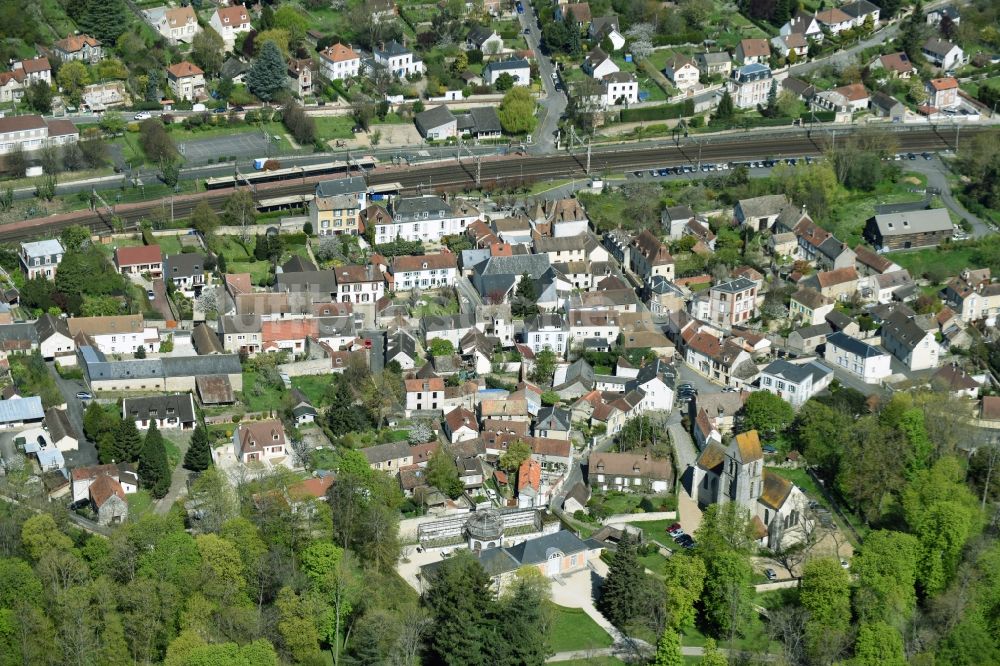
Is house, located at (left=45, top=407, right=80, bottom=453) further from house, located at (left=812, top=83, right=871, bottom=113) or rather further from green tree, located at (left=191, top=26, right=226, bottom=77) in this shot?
house, located at (left=812, top=83, right=871, bottom=113)

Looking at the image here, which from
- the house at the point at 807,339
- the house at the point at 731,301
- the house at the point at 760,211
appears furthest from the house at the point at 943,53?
the house at the point at 807,339

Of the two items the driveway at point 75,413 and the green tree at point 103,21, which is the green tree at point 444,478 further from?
the green tree at point 103,21

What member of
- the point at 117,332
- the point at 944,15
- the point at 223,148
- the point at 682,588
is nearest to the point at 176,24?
the point at 223,148

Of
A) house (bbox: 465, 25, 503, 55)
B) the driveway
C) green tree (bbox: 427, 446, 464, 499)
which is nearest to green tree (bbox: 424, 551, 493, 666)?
green tree (bbox: 427, 446, 464, 499)

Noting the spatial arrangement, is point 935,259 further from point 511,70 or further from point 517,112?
point 511,70

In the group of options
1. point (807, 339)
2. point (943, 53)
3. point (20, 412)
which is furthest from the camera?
point (943, 53)

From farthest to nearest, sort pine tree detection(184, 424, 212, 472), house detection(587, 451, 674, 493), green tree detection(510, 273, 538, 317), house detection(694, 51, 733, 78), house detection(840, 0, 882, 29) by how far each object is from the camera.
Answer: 1. house detection(840, 0, 882, 29)
2. house detection(694, 51, 733, 78)
3. green tree detection(510, 273, 538, 317)
4. house detection(587, 451, 674, 493)
5. pine tree detection(184, 424, 212, 472)

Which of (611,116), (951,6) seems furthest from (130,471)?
(951,6)
